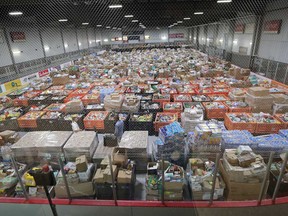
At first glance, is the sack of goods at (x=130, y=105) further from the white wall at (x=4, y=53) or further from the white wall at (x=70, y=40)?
the white wall at (x=70, y=40)

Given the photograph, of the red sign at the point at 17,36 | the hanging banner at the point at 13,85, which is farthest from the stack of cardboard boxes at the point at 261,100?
the red sign at the point at 17,36

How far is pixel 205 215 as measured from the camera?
2.41m

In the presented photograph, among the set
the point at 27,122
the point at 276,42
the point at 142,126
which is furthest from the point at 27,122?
the point at 276,42

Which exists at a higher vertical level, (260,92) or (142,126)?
(260,92)

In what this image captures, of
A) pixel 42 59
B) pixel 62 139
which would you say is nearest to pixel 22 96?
pixel 62 139

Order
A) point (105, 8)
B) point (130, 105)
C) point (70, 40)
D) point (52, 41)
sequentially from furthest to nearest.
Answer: point (70, 40), point (52, 41), point (105, 8), point (130, 105)

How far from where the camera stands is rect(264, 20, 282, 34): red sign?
8.12 meters

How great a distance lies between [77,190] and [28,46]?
12.3 m

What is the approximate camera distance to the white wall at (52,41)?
13690 mm

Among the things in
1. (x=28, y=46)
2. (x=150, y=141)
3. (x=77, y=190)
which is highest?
(x=28, y=46)

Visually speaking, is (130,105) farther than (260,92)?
Yes

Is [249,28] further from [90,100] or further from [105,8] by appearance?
[90,100]

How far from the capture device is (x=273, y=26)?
8.50m

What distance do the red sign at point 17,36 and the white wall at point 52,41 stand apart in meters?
2.05
